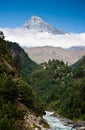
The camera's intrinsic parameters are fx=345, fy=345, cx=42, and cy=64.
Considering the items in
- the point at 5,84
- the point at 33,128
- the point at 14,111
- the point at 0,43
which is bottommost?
the point at 33,128

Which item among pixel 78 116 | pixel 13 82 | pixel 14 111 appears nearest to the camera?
pixel 14 111

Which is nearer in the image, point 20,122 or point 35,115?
point 20,122

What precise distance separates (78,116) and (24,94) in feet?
281

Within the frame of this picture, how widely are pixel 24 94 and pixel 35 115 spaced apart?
851 cm

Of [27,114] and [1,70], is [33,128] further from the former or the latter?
[1,70]

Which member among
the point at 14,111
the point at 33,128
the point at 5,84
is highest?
the point at 5,84

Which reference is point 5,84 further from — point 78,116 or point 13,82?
point 78,116

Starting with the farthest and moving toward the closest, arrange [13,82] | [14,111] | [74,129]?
1. [74,129]
2. [13,82]
3. [14,111]

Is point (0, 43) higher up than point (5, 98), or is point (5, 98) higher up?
point (0, 43)

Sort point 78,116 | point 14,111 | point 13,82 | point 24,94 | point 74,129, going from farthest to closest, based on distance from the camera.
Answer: point 78,116 < point 74,129 < point 24,94 < point 13,82 < point 14,111

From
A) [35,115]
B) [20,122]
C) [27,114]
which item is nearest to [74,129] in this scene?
[35,115]

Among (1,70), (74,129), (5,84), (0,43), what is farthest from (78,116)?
(5,84)

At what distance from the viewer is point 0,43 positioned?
150m

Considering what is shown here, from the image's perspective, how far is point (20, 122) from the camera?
9881 centimetres
